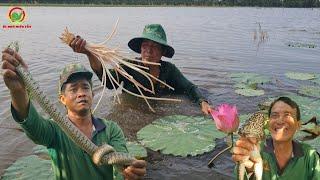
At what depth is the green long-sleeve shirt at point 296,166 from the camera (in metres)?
3.22


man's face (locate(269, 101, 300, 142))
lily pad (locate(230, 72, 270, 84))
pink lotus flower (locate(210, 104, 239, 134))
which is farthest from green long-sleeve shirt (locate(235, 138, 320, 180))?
A: lily pad (locate(230, 72, 270, 84))

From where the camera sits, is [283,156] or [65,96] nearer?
[65,96]

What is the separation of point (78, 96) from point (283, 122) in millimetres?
1672

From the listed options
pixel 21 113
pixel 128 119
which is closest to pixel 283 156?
pixel 21 113

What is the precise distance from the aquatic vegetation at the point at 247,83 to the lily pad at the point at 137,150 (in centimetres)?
343

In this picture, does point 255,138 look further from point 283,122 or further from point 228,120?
point 283,122

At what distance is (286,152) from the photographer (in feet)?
10.7

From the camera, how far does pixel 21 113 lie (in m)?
2.62

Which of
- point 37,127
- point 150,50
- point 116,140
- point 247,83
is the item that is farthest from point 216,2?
point 37,127

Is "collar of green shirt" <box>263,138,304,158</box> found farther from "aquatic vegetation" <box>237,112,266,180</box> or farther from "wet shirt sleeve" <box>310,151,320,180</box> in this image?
"aquatic vegetation" <box>237,112,266,180</box>

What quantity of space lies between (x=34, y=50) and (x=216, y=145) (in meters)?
10.5

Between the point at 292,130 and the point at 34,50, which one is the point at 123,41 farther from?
the point at 292,130

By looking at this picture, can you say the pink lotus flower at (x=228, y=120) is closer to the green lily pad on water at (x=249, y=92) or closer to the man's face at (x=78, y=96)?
the man's face at (x=78, y=96)

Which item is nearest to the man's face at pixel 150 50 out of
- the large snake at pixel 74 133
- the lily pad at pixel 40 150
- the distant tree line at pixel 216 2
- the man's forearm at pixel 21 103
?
the lily pad at pixel 40 150
